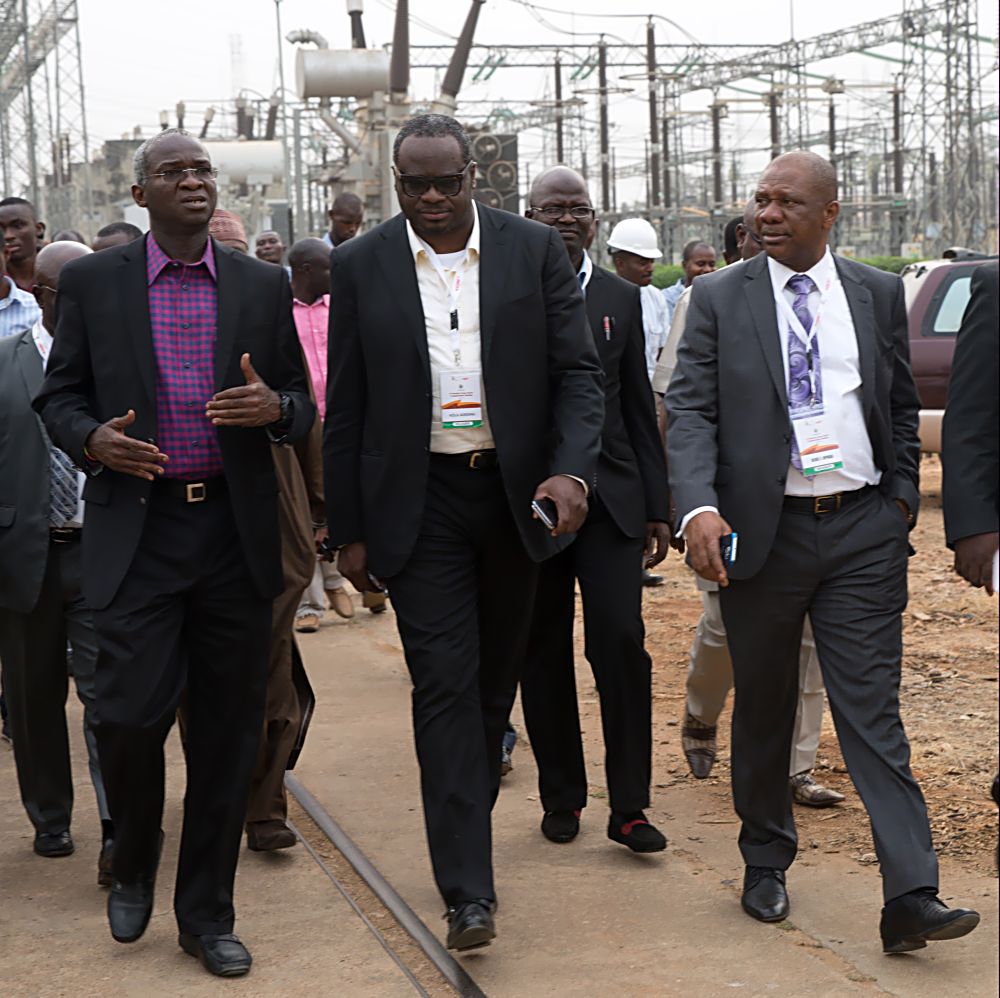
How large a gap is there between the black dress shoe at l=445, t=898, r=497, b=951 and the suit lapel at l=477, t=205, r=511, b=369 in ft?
4.87

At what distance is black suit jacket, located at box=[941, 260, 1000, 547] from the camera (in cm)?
421

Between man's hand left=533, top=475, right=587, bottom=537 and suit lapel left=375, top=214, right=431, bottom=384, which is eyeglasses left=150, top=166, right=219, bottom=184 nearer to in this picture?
suit lapel left=375, top=214, right=431, bottom=384

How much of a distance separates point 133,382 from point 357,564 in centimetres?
83

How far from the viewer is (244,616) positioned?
497 centimetres

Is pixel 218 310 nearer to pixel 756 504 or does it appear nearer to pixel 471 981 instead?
pixel 756 504

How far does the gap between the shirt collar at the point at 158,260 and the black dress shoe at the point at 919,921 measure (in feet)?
8.19

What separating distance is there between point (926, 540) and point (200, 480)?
10288 millimetres

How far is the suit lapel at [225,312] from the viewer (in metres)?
4.88

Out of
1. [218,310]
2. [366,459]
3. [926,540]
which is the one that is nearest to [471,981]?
[366,459]

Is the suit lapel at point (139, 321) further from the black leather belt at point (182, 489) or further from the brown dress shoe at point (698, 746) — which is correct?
the brown dress shoe at point (698, 746)

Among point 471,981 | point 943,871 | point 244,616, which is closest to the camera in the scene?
point 471,981

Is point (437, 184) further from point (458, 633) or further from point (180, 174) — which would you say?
point (458, 633)

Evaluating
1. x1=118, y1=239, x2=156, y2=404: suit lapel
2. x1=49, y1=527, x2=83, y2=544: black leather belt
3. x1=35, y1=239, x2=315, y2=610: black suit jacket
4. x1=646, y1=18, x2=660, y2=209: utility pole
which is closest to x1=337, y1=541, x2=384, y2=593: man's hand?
x1=35, y1=239, x2=315, y2=610: black suit jacket

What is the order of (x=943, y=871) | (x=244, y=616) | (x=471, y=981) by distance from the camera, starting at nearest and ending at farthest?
(x=471, y=981) → (x=244, y=616) → (x=943, y=871)
